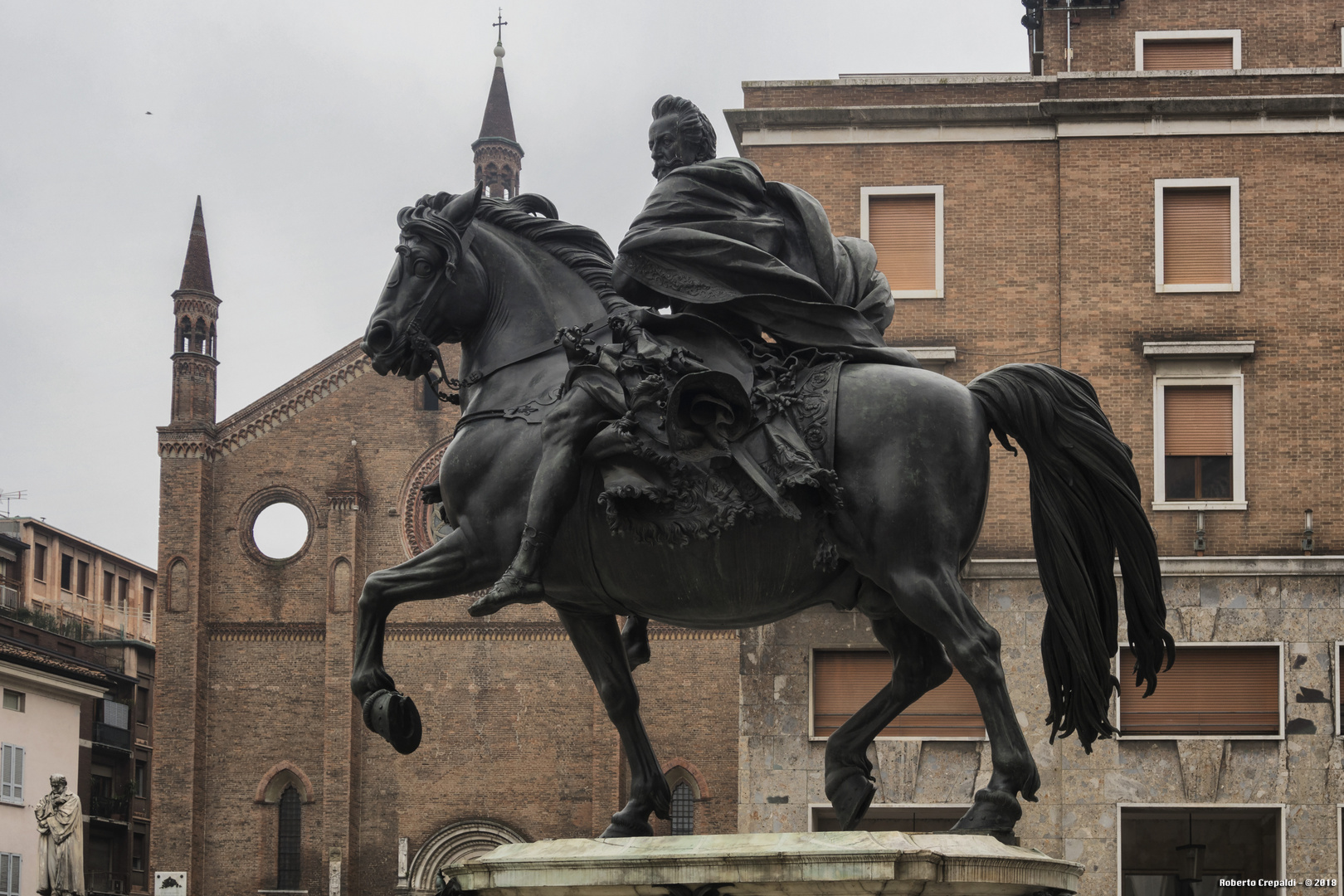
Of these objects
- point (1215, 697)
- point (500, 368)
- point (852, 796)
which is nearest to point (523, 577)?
point (500, 368)

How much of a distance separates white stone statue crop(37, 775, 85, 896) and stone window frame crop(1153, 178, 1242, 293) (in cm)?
2065

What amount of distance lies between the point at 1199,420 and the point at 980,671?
22287mm

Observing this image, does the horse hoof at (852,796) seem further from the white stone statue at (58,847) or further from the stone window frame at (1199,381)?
the white stone statue at (58,847)

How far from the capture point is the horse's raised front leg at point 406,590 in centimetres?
627

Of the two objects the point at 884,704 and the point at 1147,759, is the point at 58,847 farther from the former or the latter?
the point at 884,704

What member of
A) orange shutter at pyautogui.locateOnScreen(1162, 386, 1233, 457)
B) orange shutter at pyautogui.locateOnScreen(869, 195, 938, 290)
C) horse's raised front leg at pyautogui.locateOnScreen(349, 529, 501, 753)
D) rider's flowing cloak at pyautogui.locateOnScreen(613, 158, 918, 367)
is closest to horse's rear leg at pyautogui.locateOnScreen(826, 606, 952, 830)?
rider's flowing cloak at pyautogui.locateOnScreen(613, 158, 918, 367)

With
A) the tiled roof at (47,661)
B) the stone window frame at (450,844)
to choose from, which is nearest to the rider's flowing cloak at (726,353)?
the stone window frame at (450,844)

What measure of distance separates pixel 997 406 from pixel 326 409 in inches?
1692

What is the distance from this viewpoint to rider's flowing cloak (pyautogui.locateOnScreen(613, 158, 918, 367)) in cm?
645

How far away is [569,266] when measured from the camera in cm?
683

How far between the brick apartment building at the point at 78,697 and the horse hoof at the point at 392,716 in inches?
1599

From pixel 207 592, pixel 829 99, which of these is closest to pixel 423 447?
pixel 207 592

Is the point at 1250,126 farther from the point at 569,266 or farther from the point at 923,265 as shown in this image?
the point at 569,266

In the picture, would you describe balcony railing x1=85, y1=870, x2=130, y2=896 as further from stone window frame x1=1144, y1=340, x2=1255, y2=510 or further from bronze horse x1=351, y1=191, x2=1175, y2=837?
bronze horse x1=351, y1=191, x2=1175, y2=837
